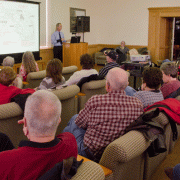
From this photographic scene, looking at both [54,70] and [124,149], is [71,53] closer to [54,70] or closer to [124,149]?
[54,70]

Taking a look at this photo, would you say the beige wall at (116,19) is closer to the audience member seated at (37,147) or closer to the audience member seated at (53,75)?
the audience member seated at (53,75)

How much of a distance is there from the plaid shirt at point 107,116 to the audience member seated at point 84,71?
76.9 inches

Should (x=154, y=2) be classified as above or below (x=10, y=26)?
above

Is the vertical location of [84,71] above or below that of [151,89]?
above

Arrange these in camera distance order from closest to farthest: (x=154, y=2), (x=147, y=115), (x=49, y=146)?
(x=49, y=146)
(x=147, y=115)
(x=154, y=2)

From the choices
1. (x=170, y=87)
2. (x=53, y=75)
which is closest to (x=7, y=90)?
(x=53, y=75)

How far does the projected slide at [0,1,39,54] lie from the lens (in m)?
6.80

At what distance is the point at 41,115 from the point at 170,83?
2.44m

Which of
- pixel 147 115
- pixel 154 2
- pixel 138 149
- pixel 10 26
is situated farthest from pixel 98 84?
pixel 154 2

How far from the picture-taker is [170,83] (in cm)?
333

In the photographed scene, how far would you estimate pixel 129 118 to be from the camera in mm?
2127

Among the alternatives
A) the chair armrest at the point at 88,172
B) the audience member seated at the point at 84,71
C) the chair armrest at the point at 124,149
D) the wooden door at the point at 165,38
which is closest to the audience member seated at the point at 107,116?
the chair armrest at the point at 124,149

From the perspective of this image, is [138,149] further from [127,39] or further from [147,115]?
[127,39]

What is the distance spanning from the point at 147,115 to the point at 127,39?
9.53 meters
